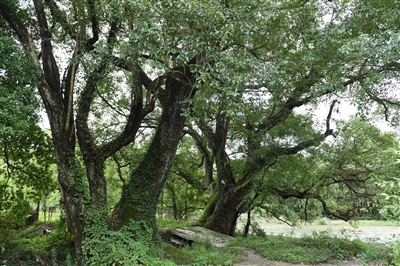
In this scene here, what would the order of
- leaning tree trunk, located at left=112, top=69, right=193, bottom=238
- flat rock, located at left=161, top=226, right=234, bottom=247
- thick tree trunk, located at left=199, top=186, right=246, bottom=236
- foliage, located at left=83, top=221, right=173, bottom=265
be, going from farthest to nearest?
thick tree trunk, located at left=199, top=186, right=246, bottom=236 → flat rock, located at left=161, top=226, right=234, bottom=247 → leaning tree trunk, located at left=112, top=69, right=193, bottom=238 → foliage, located at left=83, top=221, right=173, bottom=265

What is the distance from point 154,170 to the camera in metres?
6.49

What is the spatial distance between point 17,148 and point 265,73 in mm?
6405

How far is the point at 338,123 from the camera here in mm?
9242

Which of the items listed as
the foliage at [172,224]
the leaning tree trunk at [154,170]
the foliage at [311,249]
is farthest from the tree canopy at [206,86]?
the foliage at [311,249]

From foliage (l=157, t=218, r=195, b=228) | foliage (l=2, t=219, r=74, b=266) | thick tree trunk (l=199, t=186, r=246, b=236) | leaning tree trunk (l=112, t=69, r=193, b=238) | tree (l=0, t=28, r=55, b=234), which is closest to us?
tree (l=0, t=28, r=55, b=234)

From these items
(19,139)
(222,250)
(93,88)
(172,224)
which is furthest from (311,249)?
(19,139)

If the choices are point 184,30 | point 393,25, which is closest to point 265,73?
point 184,30

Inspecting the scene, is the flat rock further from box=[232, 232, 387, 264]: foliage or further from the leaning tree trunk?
the leaning tree trunk

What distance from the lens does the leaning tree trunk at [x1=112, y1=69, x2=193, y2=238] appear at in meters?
6.16

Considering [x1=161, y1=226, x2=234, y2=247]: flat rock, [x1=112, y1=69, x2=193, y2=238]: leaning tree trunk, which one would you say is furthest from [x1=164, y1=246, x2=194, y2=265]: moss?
[x1=161, y1=226, x2=234, y2=247]: flat rock

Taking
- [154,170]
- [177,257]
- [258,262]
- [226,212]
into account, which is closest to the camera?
[177,257]

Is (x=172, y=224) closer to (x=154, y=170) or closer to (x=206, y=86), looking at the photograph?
(x=154, y=170)

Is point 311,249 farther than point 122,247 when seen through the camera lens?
Yes

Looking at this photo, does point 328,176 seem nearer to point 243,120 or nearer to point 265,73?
point 243,120
